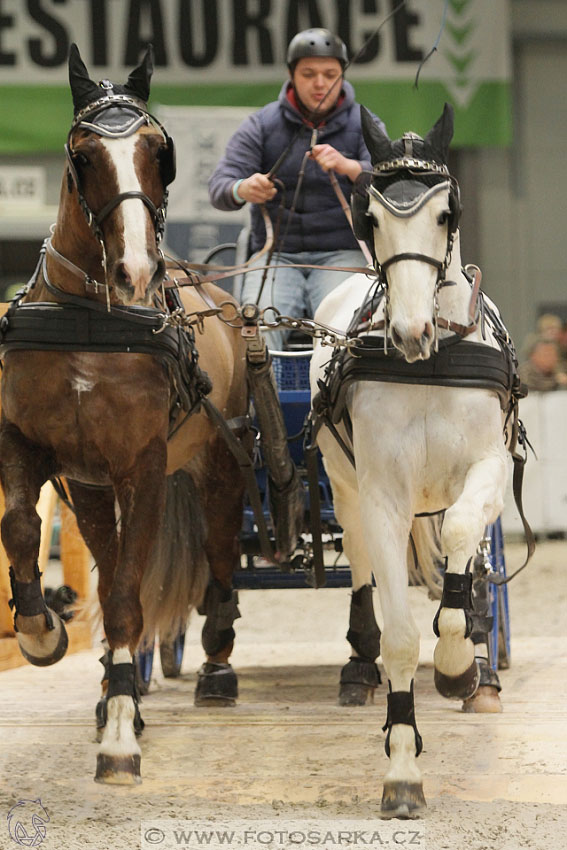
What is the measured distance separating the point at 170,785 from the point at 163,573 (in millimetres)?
Result: 1286

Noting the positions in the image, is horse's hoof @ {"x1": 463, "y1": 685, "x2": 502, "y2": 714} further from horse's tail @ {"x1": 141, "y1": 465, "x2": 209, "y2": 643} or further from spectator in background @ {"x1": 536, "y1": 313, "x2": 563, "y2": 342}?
spectator in background @ {"x1": 536, "y1": 313, "x2": 563, "y2": 342}

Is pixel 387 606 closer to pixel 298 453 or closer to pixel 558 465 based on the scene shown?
pixel 298 453

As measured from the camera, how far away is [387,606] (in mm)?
3188

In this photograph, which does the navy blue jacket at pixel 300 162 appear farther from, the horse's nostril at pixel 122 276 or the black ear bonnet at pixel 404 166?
the horse's nostril at pixel 122 276

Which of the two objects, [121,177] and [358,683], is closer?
[121,177]

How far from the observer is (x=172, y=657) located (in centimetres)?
526

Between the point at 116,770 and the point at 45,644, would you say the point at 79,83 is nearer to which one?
the point at 45,644

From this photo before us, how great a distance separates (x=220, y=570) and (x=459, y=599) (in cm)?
171

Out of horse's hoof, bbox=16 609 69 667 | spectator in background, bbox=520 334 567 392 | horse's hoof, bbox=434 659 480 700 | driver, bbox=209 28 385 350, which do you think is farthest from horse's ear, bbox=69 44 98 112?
spectator in background, bbox=520 334 567 392

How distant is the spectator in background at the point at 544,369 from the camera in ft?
32.6

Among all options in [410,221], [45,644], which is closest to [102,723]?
[45,644]

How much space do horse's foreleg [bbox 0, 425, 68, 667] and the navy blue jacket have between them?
1649 millimetres

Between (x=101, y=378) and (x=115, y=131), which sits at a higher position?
(x=115, y=131)

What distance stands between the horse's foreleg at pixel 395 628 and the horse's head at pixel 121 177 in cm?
83
